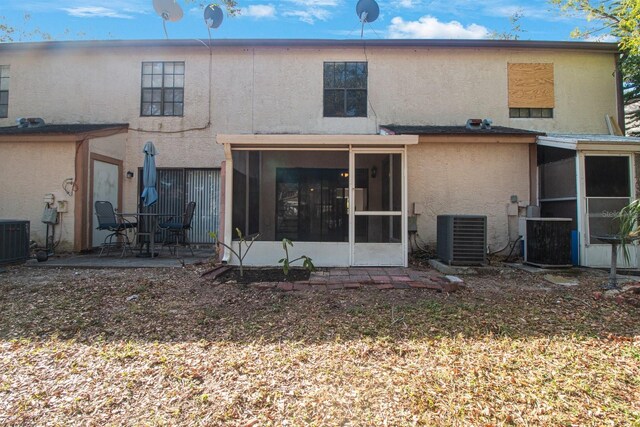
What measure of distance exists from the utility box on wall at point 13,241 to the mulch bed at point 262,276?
407 cm

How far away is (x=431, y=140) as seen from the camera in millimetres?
8203

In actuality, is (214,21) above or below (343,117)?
above

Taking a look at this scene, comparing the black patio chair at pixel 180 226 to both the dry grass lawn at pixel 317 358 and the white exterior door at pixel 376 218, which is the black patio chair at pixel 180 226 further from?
the white exterior door at pixel 376 218

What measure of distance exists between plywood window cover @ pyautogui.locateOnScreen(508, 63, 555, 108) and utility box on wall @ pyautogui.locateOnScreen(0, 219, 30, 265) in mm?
12006

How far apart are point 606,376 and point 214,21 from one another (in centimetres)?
1126

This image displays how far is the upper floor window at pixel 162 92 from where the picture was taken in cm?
975

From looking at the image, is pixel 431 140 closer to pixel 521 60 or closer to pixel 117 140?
pixel 521 60

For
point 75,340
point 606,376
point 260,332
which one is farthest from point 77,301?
point 606,376

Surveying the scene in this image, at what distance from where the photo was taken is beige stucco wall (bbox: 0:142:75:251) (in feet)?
26.8

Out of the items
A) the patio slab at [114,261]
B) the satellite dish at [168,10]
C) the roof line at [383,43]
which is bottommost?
the patio slab at [114,261]

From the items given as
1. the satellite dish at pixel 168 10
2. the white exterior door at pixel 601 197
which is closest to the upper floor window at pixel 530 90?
the white exterior door at pixel 601 197

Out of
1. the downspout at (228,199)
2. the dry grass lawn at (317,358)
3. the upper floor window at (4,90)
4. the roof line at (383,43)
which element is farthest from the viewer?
the upper floor window at (4,90)

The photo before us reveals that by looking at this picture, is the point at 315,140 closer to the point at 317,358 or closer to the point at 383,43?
the point at 317,358

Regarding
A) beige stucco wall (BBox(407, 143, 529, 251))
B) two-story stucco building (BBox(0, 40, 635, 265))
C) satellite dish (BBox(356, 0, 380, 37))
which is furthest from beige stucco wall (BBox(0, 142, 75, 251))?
satellite dish (BBox(356, 0, 380, 37))
